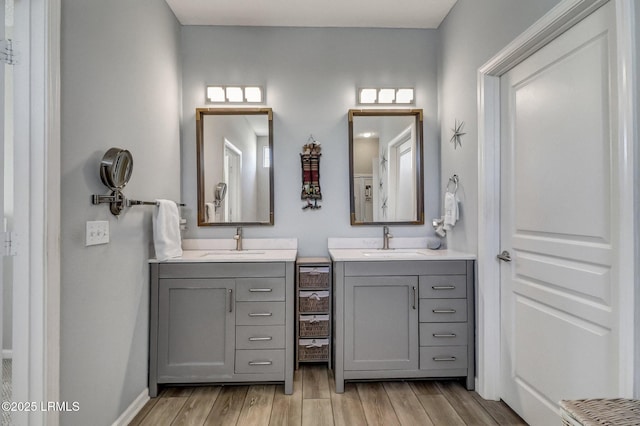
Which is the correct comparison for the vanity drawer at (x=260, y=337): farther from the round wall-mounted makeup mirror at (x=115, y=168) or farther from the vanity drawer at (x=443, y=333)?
the round wall-mounted makeup mirror at (x=115, y=168)

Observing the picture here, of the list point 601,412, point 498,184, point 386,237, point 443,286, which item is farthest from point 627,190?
point 386,237

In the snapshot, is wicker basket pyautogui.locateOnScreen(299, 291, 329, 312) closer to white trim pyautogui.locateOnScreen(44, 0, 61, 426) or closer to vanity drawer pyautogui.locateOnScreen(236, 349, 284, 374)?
vanity drawer pyautogui.locateOnScreen(236, 349, 284, 374)

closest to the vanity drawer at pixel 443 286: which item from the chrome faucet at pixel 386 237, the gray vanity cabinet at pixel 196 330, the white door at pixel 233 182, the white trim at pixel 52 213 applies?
the chrome faucet at pixel 386 237

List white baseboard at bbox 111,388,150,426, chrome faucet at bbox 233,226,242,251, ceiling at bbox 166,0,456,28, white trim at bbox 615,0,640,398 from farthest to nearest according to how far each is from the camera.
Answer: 1. chrome faucet at bbox 233,226,242,251
2. ceiling at bbox 166,0,456,28
3. white baseboard at bbox 111,388,150,426
4. white trim at bbox 615,0,640,398

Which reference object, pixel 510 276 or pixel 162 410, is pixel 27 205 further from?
pixel 510 276

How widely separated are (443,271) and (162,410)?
190cm

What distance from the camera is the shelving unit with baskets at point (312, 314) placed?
7.91 feet

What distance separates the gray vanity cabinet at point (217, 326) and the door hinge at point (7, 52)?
127 centimetres

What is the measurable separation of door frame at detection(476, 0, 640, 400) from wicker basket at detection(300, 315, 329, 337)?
100 cm

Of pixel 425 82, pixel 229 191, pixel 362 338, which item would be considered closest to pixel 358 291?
pixel 362 338

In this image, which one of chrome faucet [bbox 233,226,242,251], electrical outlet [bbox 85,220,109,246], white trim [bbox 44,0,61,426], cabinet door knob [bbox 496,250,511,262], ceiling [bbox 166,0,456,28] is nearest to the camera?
white trim [bbox 44,0,61,426]

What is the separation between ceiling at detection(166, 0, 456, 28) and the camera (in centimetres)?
251

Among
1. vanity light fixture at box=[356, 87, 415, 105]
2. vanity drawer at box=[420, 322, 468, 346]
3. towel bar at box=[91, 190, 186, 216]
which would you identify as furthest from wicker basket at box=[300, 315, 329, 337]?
vanity light fixture at box=[356, 87, 415, 105]

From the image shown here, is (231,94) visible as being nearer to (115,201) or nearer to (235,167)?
(235,167)
